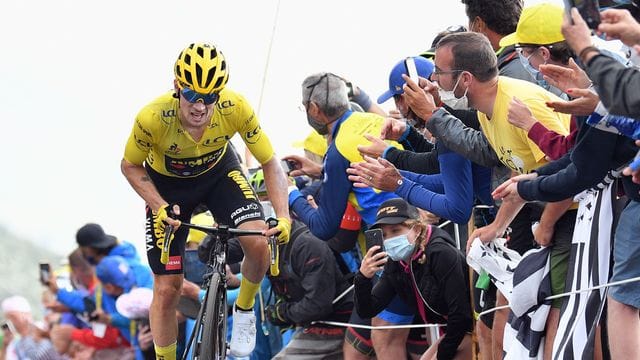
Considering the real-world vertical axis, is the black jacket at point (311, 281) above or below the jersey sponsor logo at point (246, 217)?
below

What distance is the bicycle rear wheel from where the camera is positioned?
8844 millimetres

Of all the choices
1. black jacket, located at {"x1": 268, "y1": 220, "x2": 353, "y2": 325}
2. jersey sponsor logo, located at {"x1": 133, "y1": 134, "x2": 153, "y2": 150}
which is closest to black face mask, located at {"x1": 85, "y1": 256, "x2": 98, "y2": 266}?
black jacket, located at {"x1": 268, "y1": 220, "x2": 353, "y2": 325}

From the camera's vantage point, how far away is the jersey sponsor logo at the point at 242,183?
392 inches

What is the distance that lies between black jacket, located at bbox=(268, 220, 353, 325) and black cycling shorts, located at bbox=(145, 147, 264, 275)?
85 cm

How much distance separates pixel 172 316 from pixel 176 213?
4.09 feet

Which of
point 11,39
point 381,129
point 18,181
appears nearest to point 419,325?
point 381,129

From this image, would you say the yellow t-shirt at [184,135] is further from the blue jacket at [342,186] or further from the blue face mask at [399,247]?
the blue face mask at [399,247]

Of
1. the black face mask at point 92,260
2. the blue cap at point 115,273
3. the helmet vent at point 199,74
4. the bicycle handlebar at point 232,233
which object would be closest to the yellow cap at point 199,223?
the blue cap at point 115,273

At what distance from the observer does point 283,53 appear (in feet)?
65.3

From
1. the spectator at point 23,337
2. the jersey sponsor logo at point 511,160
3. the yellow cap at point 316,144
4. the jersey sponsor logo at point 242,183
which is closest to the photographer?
the jersey sponsor logo at point 511,160

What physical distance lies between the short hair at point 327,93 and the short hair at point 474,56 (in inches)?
85.7

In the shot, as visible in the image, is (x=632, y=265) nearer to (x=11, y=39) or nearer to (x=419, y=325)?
(x=419, y=325)

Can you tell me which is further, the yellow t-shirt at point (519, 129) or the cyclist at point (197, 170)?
the cyclist at point (197, 170)

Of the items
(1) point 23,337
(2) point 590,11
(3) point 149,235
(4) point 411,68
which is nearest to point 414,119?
(4) point 411,68
